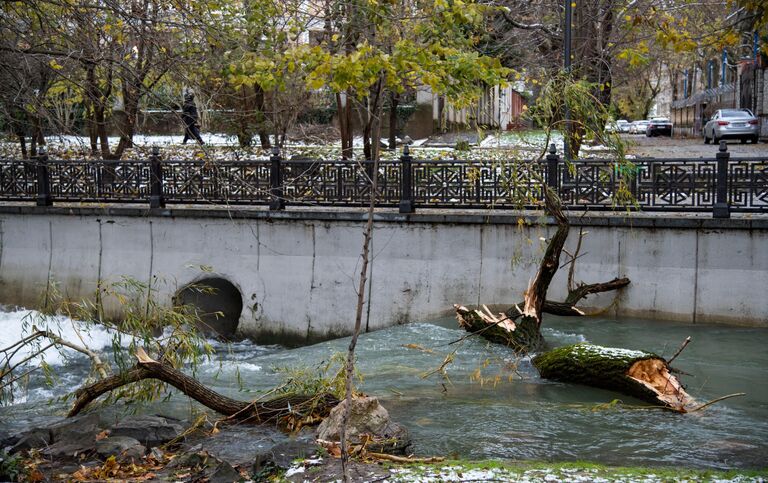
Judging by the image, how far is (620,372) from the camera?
33.4 ft

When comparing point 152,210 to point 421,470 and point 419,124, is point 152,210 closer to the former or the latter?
point 421,470

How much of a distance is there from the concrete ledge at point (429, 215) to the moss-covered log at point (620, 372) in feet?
9.62

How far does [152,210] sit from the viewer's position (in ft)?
55.6

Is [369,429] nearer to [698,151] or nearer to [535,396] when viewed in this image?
[535,396]

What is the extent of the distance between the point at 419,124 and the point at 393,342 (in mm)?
22666

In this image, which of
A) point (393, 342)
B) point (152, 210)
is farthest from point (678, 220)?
point (152, 210)

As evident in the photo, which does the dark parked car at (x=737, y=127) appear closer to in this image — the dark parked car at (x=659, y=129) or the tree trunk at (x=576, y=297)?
the dark parked car at (x=659, y=129)

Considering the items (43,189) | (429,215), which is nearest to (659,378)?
(429,215)

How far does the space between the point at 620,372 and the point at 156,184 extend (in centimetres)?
1001

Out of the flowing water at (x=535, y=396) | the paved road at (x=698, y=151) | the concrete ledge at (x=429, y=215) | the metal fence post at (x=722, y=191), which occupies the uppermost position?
the paved road at (x=698, y=151)

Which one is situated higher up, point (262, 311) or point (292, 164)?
point (292, 164)

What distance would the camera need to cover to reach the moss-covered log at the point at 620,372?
9812 mm

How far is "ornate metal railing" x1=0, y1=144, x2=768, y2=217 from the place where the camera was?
13984mm

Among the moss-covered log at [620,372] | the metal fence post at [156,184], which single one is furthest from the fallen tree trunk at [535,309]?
the metal fence post at [156,184]
